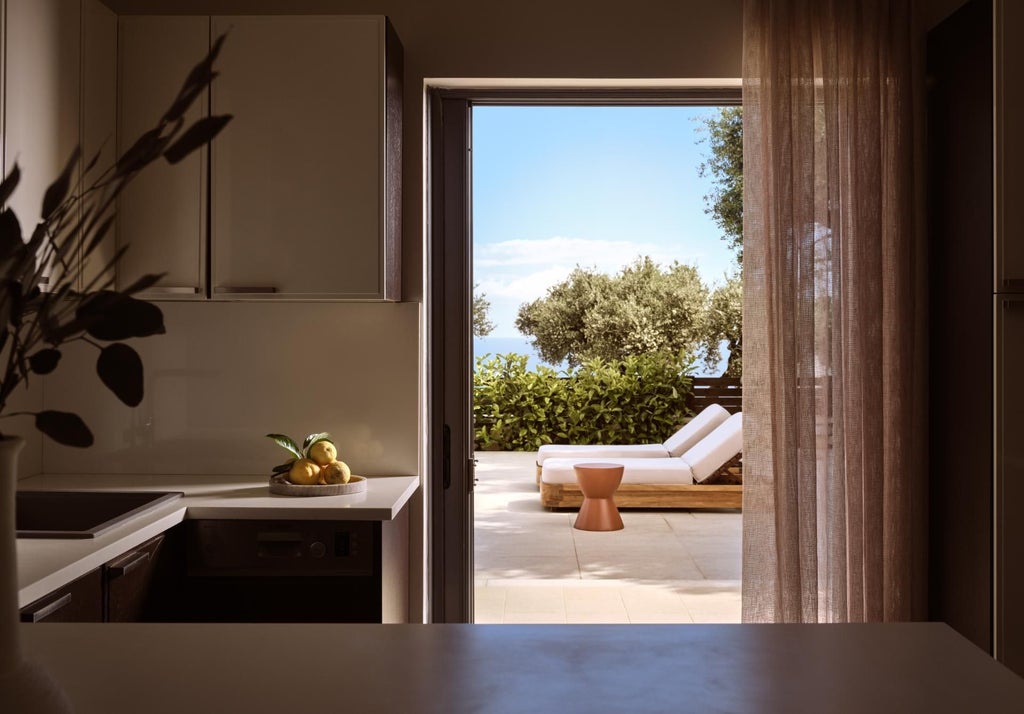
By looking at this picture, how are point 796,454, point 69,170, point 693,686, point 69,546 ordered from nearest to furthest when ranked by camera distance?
point 69,170
point 693,686
point 69,546
point 796,454

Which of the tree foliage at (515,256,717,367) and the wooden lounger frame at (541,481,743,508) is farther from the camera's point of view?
the tree foliage at (515,256,717,367)

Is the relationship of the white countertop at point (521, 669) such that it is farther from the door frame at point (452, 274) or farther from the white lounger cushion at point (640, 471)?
the white lounger cushion at point (640, 471)

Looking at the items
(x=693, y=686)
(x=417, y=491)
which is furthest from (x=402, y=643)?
(x=417, y=491)

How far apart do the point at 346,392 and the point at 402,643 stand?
82.4 inches

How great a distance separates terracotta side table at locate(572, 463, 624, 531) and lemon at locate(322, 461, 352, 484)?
5.22ft

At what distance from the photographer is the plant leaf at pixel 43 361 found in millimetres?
696

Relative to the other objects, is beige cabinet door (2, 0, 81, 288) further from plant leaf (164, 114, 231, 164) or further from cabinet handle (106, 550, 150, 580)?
plant leaf (164, 114, 231, 164)

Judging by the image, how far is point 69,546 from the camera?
2.05 m

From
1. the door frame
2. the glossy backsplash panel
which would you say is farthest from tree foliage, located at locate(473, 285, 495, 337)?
the glossy backsplash panel

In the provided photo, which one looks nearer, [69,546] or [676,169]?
[69,546]

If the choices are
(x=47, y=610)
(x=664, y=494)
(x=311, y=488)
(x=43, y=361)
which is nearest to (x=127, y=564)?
(x=47, y=610)

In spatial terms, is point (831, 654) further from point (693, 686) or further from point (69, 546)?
point (69, 546)

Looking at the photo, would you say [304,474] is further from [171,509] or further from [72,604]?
[72,604]

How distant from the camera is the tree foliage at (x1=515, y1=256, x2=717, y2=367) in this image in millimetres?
4492
